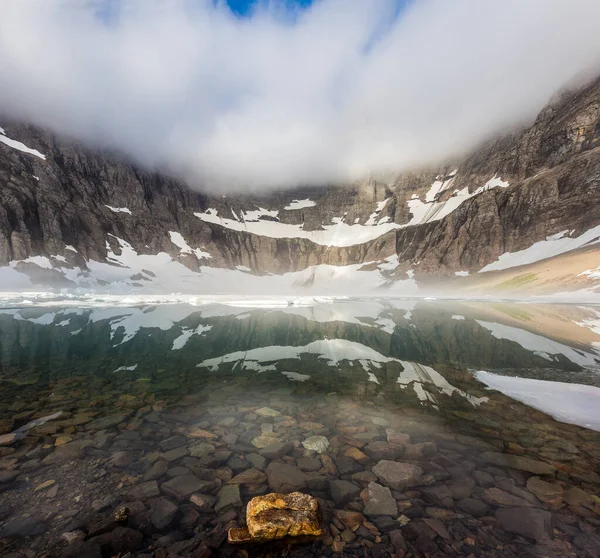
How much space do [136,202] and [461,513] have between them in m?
138

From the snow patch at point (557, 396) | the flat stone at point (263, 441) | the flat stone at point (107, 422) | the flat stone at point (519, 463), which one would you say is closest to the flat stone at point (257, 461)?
the flat stone at point (263, 441)

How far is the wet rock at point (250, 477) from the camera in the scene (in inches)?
222

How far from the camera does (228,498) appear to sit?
203 inches

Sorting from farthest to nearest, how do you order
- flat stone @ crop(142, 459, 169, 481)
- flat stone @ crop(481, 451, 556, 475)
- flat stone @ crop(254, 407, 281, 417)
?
flat stone @ crop(254, 407, 281, 417)
flat stone @ crop(481, 451, 556, 475)
flat stone @ crop(142, 459, 169, 481)

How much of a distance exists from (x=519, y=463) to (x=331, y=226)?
14651 centimetres

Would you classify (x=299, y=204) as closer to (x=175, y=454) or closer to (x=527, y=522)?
(x=175, y=454)

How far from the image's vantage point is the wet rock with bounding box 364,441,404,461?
21.3 ft

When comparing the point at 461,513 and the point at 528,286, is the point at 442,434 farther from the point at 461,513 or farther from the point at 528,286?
the point at 528,286

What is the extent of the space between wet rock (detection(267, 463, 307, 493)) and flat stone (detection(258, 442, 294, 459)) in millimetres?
328

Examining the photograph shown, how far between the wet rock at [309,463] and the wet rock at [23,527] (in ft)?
13.4

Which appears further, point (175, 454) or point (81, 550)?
point (175, 454)

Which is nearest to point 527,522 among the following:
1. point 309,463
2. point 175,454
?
point 309,463

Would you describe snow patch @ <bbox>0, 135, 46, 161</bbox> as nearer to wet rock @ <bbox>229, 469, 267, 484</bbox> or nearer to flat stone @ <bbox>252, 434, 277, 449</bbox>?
flat stone @ <bbox>252, 434, 277, 449</bbox>

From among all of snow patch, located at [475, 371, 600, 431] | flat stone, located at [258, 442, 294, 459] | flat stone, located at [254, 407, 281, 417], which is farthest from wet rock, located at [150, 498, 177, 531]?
snow patch, located at [475, 371, 600, 431]
